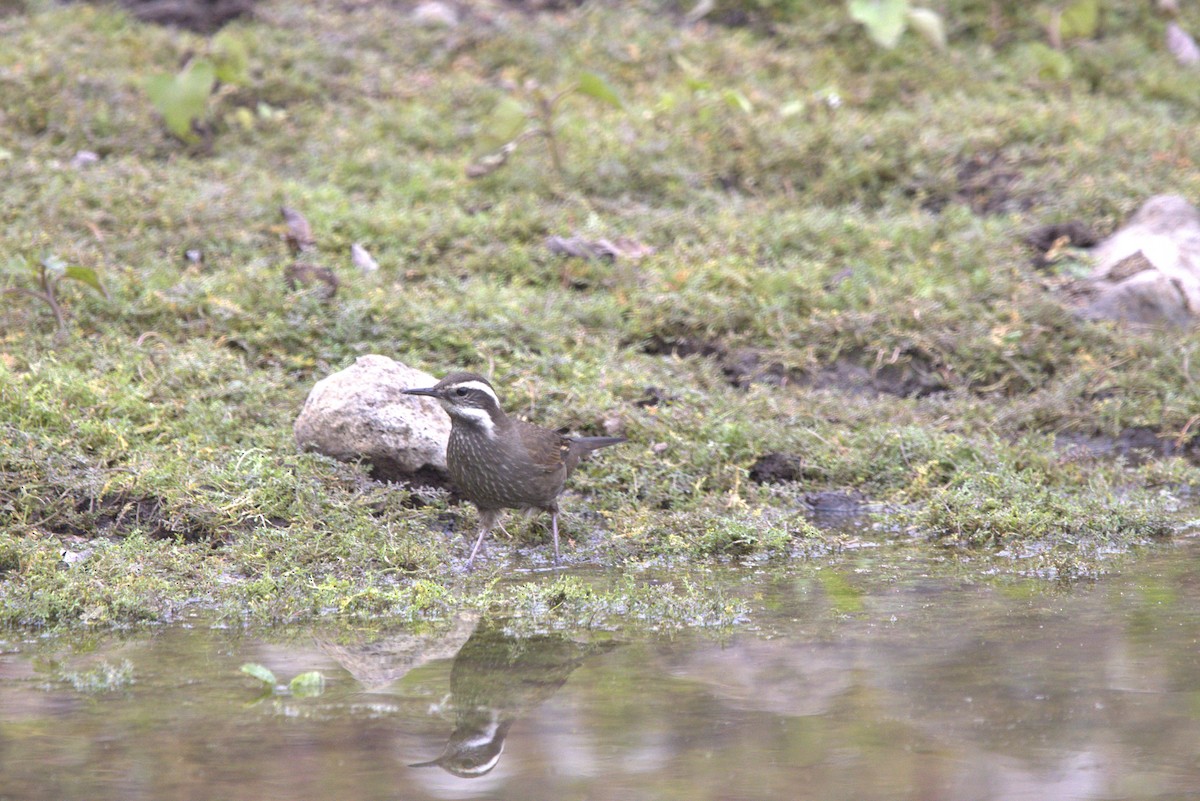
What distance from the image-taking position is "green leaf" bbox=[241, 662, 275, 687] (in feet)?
13.6

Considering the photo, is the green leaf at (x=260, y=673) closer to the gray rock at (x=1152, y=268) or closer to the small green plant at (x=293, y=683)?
the small green plant at (x=293, y=683)

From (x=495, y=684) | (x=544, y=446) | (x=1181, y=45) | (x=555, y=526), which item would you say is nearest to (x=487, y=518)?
(x=555, y=526)

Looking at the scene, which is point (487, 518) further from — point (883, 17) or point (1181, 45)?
point (1181, 45)

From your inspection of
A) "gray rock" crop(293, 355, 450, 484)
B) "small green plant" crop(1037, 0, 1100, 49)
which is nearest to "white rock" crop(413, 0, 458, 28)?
"small green plant" crop(1037, 0, 1100, 49)

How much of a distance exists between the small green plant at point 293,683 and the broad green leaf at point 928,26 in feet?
32.5

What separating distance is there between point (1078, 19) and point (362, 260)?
7866mm

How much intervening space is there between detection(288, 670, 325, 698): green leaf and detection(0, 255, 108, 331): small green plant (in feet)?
13.2

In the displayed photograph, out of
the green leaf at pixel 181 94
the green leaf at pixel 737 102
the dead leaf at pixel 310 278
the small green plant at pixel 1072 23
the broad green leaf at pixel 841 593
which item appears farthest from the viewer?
the small green plant at pixel 1072 23

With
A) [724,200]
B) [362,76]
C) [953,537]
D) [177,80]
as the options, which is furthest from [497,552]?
[362,76]

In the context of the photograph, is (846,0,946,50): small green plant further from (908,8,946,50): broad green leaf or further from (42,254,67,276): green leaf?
(42,254,67,276): green leaf

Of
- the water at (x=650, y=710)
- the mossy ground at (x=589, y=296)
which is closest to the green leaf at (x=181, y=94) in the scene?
the mossy ground at (x=589, y=296)

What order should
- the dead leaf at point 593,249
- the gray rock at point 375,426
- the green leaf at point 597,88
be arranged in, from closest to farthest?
1. the gray rock at point 375,426
2. the dead leaf at point 593,249
3. the green leaf at point 597,88

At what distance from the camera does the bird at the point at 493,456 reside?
614 cm

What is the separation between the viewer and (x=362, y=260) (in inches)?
344
